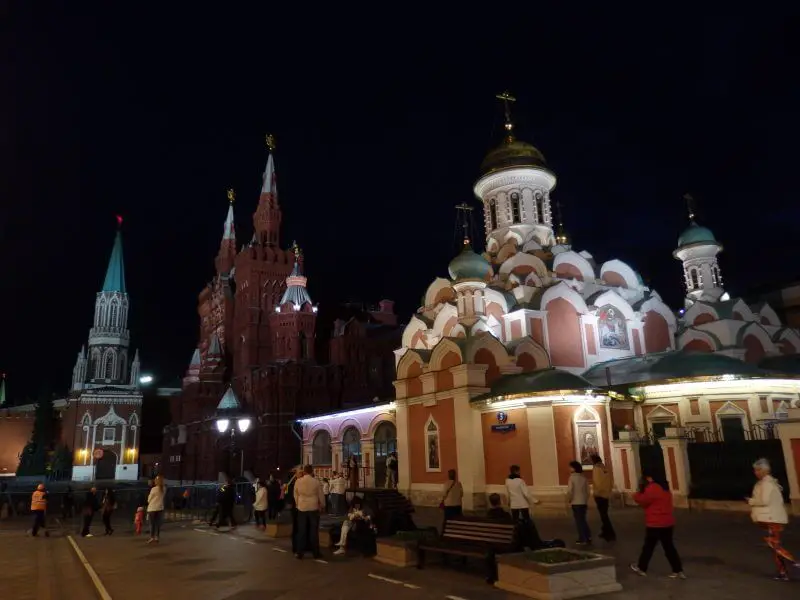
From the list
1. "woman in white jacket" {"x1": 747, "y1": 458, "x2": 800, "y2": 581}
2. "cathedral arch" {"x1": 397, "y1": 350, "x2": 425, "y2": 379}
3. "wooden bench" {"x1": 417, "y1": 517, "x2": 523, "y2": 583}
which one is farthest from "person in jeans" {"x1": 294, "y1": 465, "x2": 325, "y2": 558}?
"cathedral arch" {"x1": 397, "y1": 350, "x2": 425, "y2": 379}

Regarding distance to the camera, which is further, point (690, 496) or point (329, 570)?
point (690, 496)

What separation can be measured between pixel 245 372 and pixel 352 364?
888 centimetres

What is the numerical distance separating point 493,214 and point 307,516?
73.8 ft

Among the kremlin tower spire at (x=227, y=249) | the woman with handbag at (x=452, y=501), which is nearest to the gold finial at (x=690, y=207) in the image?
the woman with handbag at (x=452, y=501)

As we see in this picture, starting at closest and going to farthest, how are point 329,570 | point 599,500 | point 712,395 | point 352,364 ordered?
1. point 329,570
2. point 599,500
3. point 712,395
4. point 352,364

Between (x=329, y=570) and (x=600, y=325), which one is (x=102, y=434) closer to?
(x=600, y=325)

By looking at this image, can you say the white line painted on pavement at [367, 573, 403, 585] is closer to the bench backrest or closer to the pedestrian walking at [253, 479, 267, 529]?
the bench backrest

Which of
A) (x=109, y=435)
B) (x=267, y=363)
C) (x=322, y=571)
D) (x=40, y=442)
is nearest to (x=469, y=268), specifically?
(x=322, y=571)

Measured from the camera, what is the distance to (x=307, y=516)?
1027cm


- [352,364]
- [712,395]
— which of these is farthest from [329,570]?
[352,364]

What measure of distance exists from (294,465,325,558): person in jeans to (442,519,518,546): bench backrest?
7.72 feet

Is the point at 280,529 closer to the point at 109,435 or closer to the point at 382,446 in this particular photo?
the point at 382,446

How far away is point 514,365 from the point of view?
20859 millimetres

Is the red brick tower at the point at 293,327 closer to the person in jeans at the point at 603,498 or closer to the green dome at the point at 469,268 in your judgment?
the green dome at the point at 469,268
